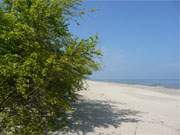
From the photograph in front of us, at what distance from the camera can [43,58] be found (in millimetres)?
11508

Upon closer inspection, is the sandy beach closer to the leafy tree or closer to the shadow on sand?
the shadow on sand

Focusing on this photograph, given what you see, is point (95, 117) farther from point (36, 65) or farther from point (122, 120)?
point (36, 65)

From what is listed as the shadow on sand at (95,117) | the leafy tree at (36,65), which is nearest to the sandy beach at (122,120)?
the shadow on sand at (95,117)

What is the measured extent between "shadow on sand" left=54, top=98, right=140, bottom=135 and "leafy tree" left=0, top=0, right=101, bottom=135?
781 millimetres

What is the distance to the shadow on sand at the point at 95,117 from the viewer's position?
13.7 m

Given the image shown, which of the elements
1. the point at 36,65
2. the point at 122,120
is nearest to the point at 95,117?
the point at 122,120

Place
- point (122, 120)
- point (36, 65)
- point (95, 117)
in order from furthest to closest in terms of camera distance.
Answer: point (95, 117) < point (122, 120) < point (36, 65)

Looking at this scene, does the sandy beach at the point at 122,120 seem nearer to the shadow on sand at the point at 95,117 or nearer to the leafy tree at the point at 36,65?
the shadow on sand at the point at 95,117

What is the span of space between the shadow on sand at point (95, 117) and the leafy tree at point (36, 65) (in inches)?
30.7

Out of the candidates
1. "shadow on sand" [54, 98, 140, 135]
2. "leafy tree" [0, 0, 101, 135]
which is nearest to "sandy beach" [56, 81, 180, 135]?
"shadow on sand" [54, 98, 140, 135]

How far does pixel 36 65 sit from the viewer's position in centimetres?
1122

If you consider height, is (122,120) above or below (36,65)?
below

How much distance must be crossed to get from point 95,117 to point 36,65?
505cm

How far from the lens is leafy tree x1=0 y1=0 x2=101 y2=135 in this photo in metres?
11.2
